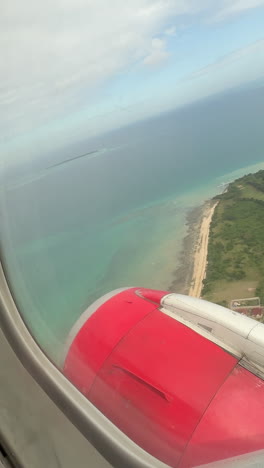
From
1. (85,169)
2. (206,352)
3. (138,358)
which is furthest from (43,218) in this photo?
(206,352)

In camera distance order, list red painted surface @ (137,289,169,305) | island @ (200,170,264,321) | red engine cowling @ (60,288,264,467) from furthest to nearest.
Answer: red painted surface @ (137,289,169,305)
island @ (200,170,264,321)
red engine cowling @ (60,288,264,467)

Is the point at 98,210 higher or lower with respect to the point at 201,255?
higher

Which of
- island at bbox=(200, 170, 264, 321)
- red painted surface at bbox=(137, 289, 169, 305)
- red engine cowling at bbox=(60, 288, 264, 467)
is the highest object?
island at bbox=(200, 170, 264, 321)

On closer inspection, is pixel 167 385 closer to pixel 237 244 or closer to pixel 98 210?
pixel 237 244

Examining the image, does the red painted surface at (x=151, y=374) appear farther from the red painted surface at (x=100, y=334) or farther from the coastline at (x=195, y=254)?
the coastline at (x=195, y=254)

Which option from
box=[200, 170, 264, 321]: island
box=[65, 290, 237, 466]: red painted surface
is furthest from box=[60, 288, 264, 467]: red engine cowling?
box=[200, 170, 264, 321]: island

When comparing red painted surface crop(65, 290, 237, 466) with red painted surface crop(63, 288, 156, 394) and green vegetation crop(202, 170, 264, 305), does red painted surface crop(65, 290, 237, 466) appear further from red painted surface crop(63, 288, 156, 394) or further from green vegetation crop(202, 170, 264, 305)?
green vegetation crop(202, 170, 264, 305)

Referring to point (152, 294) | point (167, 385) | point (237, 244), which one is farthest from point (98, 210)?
point (167, 385)

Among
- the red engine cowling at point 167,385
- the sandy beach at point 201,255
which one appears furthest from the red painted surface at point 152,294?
the sandy beach at point 201,255

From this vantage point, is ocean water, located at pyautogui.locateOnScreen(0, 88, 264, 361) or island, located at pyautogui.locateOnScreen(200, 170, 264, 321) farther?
ocean water, located at pyautogui.locateOnScreen(0, 88, 264, 361)
